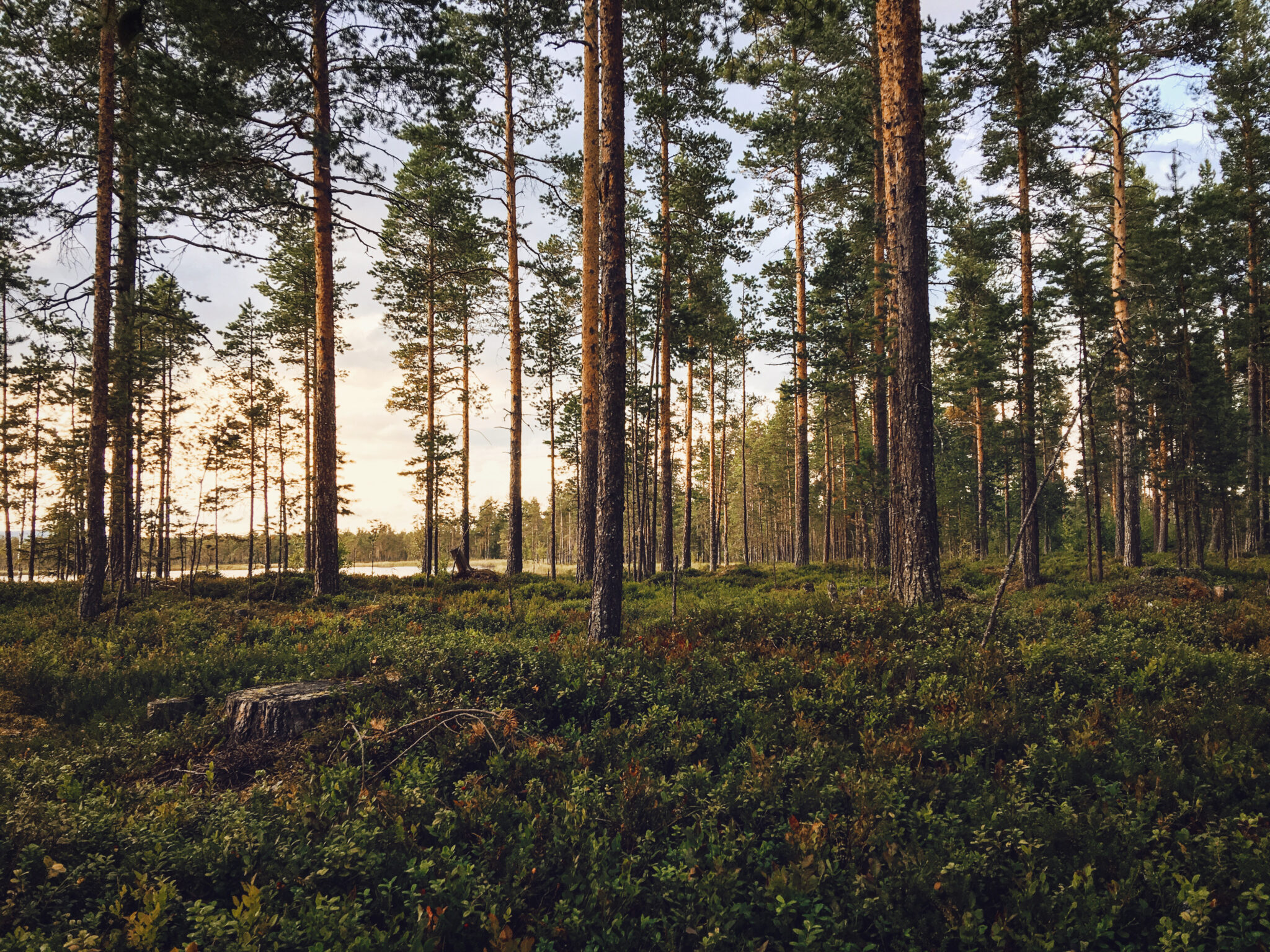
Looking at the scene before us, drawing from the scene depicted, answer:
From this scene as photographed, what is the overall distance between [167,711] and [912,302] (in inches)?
414

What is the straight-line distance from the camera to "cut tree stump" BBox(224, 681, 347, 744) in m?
5.11

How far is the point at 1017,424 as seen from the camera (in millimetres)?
15008

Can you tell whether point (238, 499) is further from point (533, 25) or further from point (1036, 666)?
point (1036, 666)

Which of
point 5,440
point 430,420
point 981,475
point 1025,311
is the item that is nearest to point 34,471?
point 5,440

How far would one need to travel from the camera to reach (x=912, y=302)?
7965mm

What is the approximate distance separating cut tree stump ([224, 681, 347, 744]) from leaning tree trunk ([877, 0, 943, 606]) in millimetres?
7394

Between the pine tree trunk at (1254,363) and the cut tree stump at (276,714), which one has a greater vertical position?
the pine tree trunk at (1254,363)

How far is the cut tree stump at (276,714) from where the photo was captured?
5.11 m

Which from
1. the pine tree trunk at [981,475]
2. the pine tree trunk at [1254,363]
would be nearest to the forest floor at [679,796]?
the pine tree trunk at [1254,363]

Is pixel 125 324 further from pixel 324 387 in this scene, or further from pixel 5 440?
pixel 5 440

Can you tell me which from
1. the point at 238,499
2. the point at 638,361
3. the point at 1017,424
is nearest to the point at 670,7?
the point at 1017,424

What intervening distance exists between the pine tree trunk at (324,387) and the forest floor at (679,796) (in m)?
5.54

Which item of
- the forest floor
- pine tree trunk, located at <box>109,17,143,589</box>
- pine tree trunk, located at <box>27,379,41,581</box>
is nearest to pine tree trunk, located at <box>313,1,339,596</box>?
pine tree trunk, located at <box>109,17,143,589</box>

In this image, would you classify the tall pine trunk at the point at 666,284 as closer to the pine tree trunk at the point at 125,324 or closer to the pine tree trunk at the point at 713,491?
the pine tree trunk at the point at 713,491
